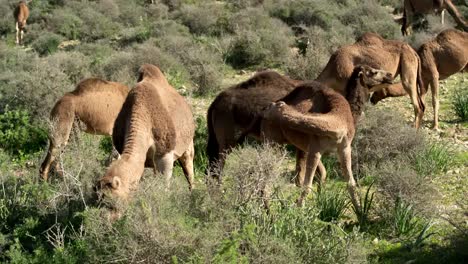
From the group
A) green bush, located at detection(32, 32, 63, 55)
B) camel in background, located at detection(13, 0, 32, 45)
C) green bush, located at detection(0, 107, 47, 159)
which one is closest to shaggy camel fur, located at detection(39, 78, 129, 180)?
green bush, located at detection(0, 107, 47, 159)

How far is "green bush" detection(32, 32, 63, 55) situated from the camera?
80.4 feet

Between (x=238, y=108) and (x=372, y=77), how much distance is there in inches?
77.8

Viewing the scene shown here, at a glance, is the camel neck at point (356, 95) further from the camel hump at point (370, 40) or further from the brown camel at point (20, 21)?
the brown camel at point (20, 21)

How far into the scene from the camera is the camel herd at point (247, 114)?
783 centimetres

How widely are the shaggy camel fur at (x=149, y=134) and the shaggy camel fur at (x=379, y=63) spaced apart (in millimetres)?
3552

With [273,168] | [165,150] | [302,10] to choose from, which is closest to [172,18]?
[302,10]

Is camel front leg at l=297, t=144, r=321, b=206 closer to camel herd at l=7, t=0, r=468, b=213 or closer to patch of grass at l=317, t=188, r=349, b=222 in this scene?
camel herd at l=7, t=0, r=468, b=213

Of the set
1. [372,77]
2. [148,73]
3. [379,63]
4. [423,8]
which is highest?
[148,73]

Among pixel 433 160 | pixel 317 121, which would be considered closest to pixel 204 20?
pixel 433 160

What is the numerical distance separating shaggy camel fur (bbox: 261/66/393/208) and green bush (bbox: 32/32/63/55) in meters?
17.5

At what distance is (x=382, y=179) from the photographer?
8.65m

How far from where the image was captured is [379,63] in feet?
39.4

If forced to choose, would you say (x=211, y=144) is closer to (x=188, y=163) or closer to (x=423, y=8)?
(x=188, y=163)

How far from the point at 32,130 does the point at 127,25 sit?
17.5 meters
